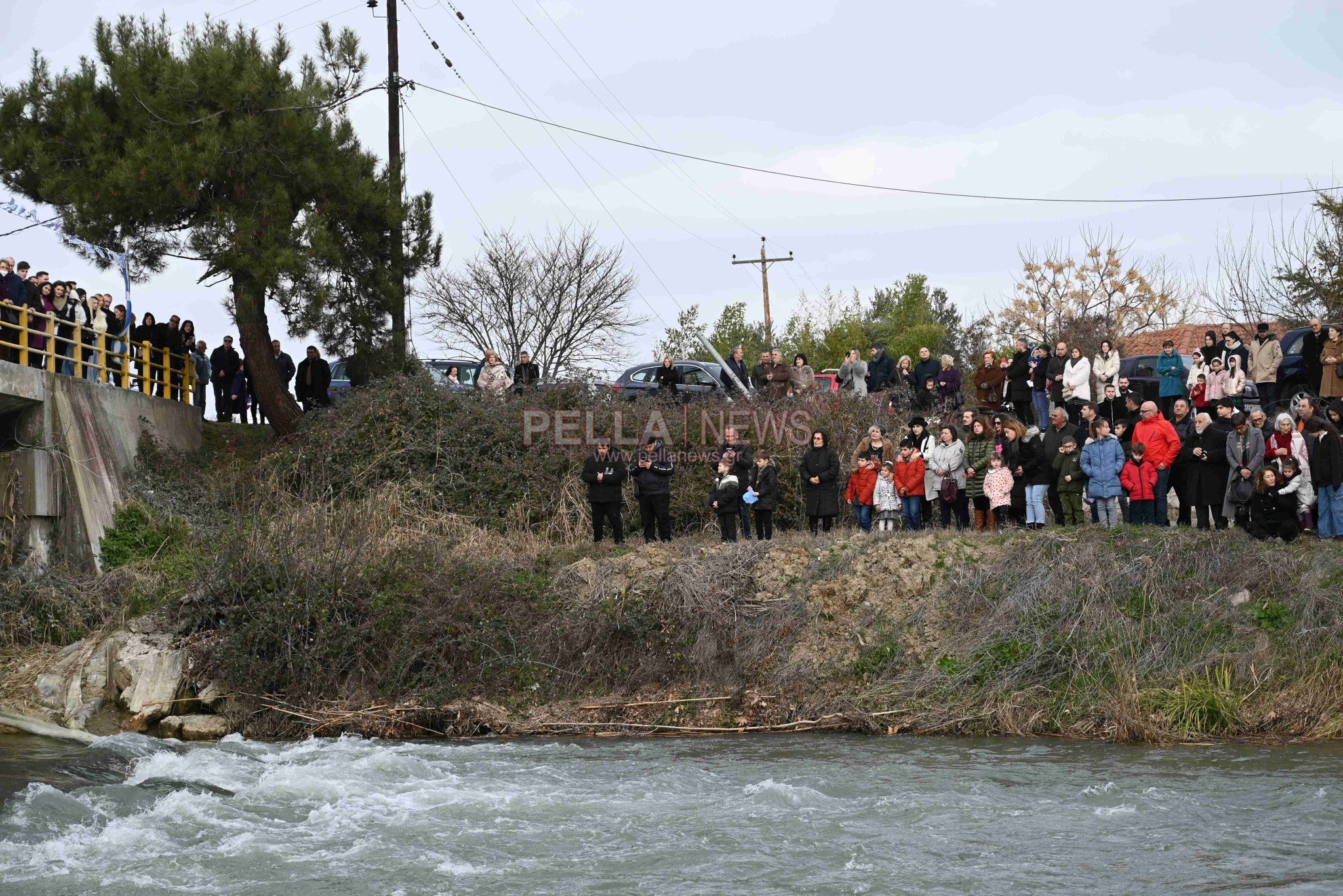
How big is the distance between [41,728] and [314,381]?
36.7 feet

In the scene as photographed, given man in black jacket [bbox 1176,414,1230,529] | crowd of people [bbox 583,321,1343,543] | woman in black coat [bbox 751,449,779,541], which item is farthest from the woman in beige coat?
woman in black coat [bbox 751,449,779,541]

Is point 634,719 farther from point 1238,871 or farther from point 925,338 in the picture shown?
point 925,338

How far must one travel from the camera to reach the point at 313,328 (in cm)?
2650

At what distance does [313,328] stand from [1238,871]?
2053 cm

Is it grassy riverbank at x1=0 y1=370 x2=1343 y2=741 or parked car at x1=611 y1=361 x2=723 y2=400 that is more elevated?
parked car at x1=611 y1=361 x2=723 y2=400

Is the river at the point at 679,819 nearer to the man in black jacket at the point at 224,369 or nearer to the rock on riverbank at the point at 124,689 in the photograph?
the rock on riverbank at the point at 124,689

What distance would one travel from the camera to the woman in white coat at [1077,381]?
827 inches

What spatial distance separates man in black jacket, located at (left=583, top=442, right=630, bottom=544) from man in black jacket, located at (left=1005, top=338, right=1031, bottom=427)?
6608 millimetres

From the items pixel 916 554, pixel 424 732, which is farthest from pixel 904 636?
pixel 424 732

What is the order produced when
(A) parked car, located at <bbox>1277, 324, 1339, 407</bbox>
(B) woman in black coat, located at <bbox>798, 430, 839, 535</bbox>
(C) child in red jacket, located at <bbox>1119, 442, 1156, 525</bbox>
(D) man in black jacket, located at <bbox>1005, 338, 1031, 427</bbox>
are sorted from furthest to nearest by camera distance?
(D) man in black jacket, located at <bbox>1005, 338, 1031, 427</bbox> < (A) parked car, located at <bbox>1277, 324, 1339, 407</bbox> < (B) woman in black coat, located at <bbox>798, 430, 839, 535</bbox> < (C) child in red jacket, located at <bbox>1119, 442, 1156, 525</bbox>

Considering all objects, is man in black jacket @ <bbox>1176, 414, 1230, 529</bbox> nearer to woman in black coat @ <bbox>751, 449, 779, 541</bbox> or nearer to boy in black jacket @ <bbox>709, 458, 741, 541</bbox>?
woman in black coat @ <bbox>751, 449, 779, 541</bbox>

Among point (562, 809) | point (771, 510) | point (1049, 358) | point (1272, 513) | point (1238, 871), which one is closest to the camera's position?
point (1238, 871)

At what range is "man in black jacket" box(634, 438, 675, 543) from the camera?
64.7 feet

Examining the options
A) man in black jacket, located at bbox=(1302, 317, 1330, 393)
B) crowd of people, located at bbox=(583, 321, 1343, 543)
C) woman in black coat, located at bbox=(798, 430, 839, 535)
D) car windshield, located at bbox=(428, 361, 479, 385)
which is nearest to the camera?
crowd of people, located at bbox=(583, 321, 1343, 543)
